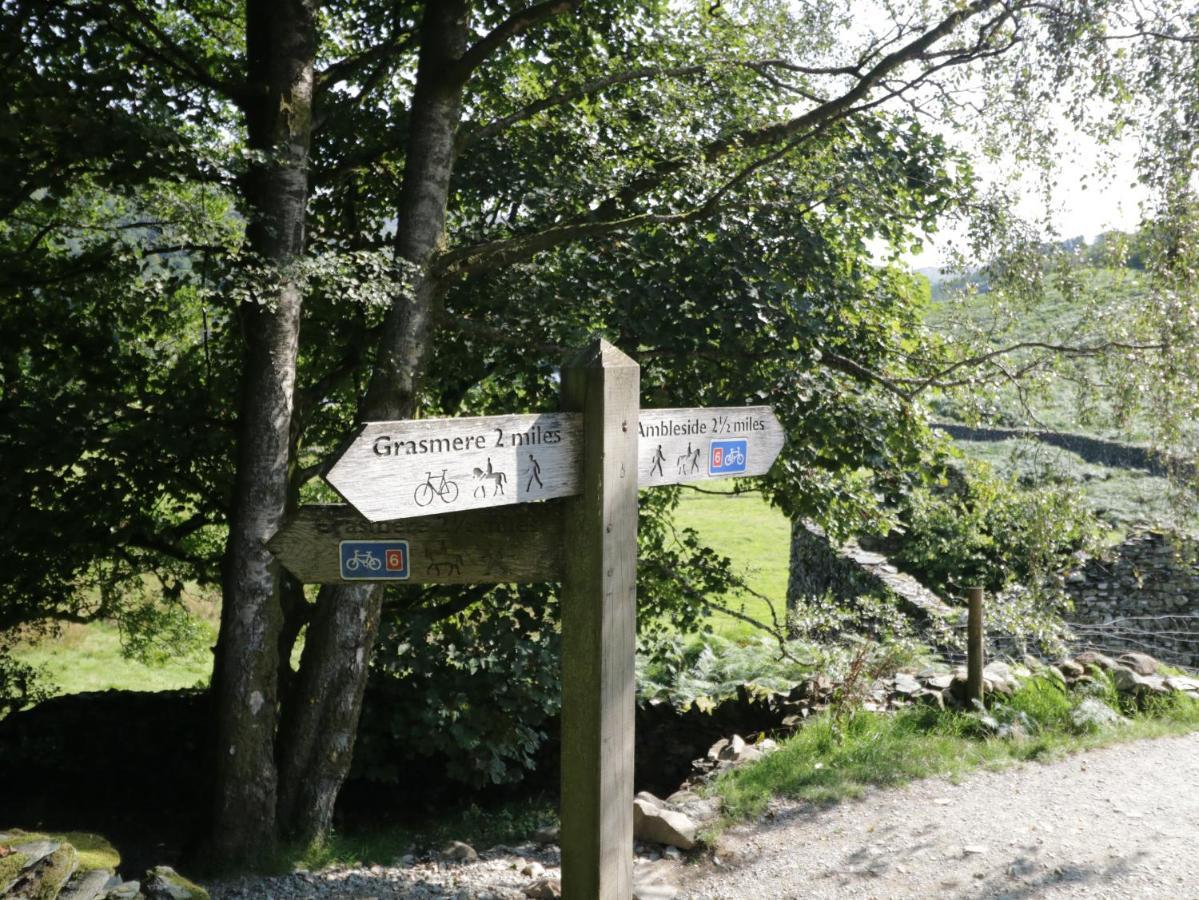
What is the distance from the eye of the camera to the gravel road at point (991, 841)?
470 cm

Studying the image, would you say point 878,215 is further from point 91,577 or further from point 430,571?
point 91,577

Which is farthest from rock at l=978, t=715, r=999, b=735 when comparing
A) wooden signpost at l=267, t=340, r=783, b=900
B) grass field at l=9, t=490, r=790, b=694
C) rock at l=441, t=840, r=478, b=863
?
wooden signpost at l=267, t=340, r=783, b=900

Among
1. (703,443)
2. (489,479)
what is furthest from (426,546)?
(703,443)

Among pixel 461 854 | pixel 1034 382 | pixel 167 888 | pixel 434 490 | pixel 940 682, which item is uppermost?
pixel 1034 382

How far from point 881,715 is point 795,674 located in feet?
7.87

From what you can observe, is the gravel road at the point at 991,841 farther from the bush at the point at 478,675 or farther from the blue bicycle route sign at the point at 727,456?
the bush at the point at 478,675

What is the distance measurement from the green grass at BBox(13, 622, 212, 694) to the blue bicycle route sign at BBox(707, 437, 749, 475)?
11666mm

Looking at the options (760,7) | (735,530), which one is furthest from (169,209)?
(735,530)

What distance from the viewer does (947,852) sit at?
5027 mm

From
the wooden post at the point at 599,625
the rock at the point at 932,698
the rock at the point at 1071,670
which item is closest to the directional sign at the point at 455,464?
the wooden post at the point at 599,625

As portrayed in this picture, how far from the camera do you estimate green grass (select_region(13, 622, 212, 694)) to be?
46.2 ft

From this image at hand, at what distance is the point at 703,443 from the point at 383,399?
3.02 metres

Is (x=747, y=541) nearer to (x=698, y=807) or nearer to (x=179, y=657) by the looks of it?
(x=179, y=657)

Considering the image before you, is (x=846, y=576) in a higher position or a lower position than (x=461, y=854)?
higher
